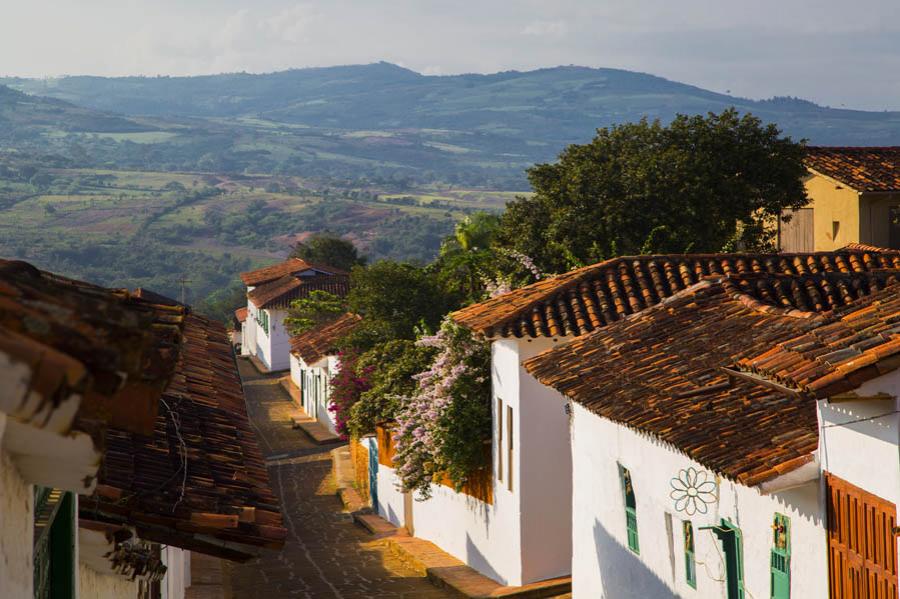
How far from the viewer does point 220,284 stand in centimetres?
14600

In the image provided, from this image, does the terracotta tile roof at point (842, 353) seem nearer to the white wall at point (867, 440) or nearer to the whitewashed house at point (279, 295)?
the white wall at point (867, 440)

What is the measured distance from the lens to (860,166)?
33406mm

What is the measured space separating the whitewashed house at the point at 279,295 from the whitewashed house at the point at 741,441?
44.2m

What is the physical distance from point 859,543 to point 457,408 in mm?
12145

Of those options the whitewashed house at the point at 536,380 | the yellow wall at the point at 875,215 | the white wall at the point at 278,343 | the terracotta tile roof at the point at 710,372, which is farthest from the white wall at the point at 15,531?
the white wall at the point at 278,343

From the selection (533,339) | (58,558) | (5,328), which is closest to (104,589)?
(58,558)

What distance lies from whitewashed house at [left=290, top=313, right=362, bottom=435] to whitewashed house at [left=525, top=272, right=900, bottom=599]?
22667mm

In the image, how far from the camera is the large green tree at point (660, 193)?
98.2 ft

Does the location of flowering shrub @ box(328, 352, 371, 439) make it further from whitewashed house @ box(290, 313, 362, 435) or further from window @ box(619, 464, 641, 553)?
window @ box(619, 464, 641, 553)

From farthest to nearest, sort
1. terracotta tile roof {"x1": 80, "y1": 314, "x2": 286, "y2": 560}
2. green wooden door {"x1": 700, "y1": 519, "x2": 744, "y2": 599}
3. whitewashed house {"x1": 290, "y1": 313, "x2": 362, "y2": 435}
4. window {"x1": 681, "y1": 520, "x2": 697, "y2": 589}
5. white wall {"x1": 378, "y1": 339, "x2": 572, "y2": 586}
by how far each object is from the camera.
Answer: whitewashed house {"x1": 290, "y1": 313, "x2": 362, "y2": 435} < white wall {"x1": 378, "y1": 339, "x2": 572, "y2": 586} < window {"x1": 681, "y1": 520, "x2": 697, "y2": 589} < green wooden door {"x1": 700, "y1": 519, "x2": 744, "y2": 599} < terracotta tile roof {"x1": 80, "y1": 314, "x2": 286, "y2": 560}

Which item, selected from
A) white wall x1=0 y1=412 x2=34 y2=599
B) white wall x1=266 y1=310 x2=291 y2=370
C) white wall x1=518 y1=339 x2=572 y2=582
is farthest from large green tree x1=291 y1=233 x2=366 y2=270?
white wall x1=0 y1=412 x2=34 y2=599

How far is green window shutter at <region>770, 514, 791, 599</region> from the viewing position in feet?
32.1

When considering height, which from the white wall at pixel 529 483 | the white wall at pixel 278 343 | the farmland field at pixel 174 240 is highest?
the white wall at pixel 529 483

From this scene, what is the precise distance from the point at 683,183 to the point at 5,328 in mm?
28582
